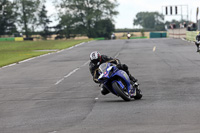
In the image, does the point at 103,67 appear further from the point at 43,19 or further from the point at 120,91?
the point at 43,19

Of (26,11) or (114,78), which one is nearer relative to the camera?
(114,78)

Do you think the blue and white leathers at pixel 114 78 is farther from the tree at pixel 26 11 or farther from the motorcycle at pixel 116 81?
the tree at pixel 26 11

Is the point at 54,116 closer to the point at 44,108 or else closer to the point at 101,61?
the point at 44,108

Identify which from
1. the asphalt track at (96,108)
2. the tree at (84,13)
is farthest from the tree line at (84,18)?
the asphalt track at (96,108)

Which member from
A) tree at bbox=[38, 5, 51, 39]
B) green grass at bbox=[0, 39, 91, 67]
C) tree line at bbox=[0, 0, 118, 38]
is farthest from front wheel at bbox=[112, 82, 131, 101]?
tree at bbox=[38, 5, 51, 39]

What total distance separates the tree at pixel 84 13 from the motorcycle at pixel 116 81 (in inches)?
3835

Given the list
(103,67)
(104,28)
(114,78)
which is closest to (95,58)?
(103,67)

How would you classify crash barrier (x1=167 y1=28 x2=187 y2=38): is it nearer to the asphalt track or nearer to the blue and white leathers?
the asphalt track

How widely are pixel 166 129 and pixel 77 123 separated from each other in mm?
1956

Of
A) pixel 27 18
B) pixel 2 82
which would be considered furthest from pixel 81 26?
pixel 2 82

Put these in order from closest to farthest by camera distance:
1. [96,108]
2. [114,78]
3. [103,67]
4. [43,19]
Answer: [96,108] < [103,67] < [114,78] < [43,19]

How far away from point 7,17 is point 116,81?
119382mm

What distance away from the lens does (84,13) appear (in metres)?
113

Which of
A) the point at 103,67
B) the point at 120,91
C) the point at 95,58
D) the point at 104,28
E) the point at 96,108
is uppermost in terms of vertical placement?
the point at 95,58
